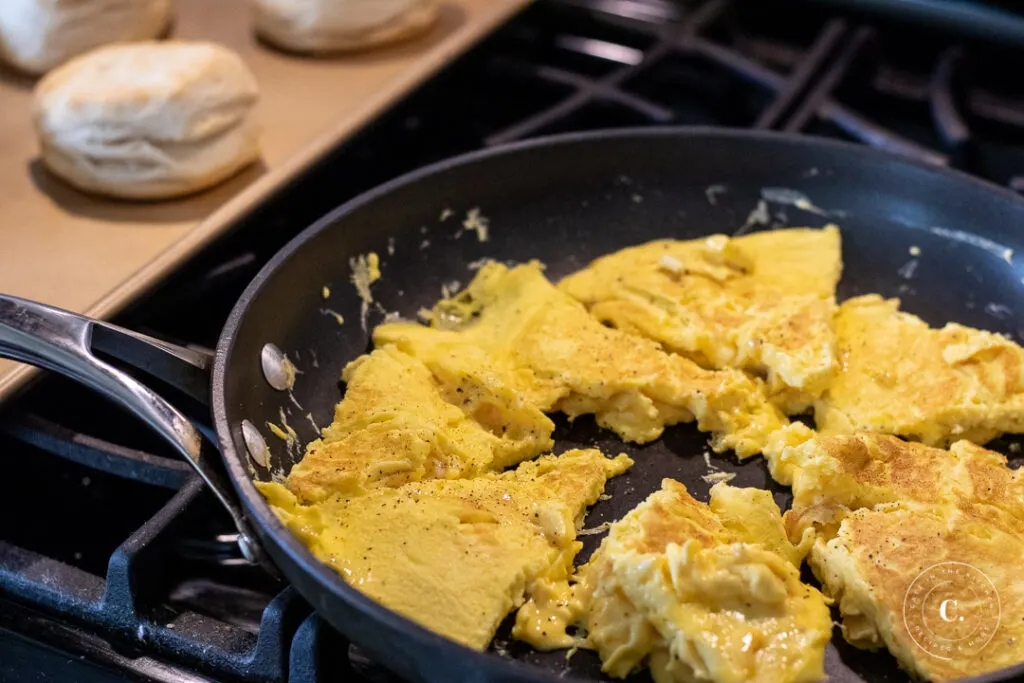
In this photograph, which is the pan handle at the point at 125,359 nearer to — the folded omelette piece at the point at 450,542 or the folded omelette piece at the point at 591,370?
the folded omelette piece at the point at 450,542

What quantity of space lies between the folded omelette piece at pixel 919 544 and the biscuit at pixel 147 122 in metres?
1.18

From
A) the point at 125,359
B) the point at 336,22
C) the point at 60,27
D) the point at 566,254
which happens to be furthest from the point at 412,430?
the point at 60,27

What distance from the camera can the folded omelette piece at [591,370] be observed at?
141 centimetres

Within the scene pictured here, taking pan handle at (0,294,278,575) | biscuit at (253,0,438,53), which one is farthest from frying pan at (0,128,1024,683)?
biscuit at (253,0,438,53)

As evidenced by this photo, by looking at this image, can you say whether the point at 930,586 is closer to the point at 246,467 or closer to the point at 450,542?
the point at 450,542

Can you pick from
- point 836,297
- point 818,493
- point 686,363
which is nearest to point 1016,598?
point 818,493

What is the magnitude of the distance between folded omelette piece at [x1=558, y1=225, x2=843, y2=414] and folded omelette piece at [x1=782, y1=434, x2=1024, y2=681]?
18 centimetres

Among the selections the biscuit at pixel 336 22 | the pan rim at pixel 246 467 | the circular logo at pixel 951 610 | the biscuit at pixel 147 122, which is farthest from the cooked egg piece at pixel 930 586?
the biscuit at pixel 336 22

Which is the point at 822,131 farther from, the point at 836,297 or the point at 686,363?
the point at 686,363

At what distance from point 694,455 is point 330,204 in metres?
0.97

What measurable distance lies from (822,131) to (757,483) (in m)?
1.06

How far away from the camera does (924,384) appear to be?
4.68ft

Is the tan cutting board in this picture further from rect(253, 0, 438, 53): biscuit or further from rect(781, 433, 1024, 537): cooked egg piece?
rect(781, 433, 1024, 537): cooked egg piece

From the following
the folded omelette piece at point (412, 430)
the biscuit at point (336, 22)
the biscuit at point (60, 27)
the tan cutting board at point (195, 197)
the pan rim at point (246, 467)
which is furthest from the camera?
the biscuit at point (336, 22)
